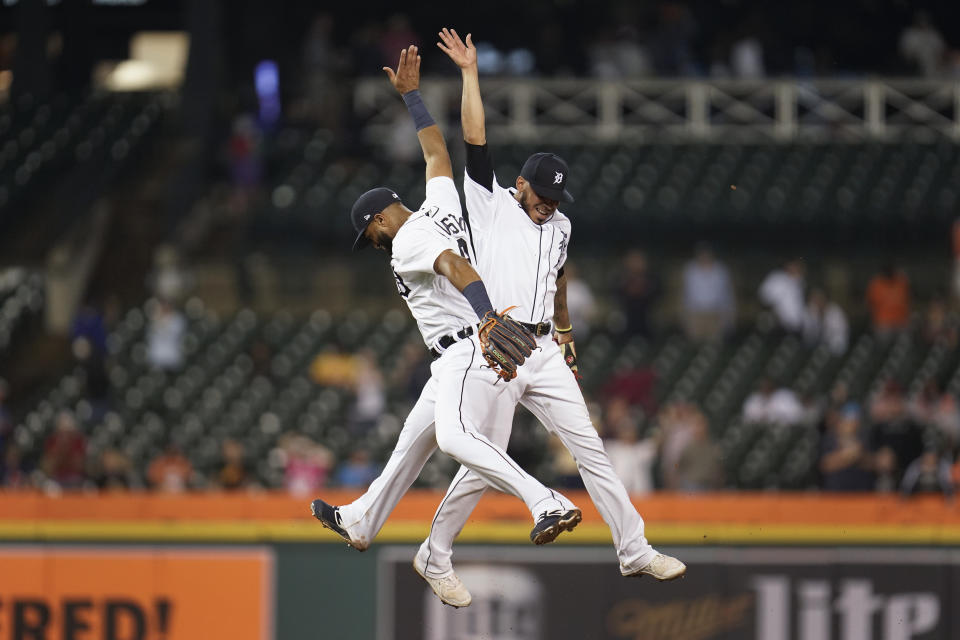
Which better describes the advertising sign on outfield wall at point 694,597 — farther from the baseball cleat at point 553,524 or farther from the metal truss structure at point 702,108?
the metal truss structure at point 702,108

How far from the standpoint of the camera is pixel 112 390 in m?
15.3

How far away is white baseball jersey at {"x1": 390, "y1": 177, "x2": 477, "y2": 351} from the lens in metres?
6.53

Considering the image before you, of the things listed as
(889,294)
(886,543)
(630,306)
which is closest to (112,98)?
(630,306)

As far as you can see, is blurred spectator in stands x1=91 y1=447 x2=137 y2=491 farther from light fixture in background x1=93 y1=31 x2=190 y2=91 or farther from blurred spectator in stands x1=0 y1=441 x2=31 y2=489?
light fixture in background x1=93 y1=31 x2=190 y2=91

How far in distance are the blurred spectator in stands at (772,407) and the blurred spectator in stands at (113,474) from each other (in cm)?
577

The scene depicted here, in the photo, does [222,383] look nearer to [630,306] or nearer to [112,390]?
[112,390]

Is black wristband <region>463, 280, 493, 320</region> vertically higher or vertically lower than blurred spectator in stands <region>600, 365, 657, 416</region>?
higher

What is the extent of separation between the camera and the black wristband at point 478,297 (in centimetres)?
611

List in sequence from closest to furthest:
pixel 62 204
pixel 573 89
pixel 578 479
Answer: pixel 578 479 → pixel 62 204 → pixel 573 89

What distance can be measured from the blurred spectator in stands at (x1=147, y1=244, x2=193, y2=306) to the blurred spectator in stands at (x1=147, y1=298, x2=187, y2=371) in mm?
1367

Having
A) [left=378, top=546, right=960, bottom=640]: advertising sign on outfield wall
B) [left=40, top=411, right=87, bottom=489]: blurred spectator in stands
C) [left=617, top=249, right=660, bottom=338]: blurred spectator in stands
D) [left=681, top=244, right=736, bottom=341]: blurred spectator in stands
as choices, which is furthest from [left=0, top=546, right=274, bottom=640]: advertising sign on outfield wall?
[left=681, top=244, right=736, bottom=341]: blurred spectator in stands

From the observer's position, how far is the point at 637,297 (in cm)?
1532

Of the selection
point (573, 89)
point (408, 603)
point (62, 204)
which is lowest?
point (408, 603)

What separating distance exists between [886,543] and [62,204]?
1101cm
